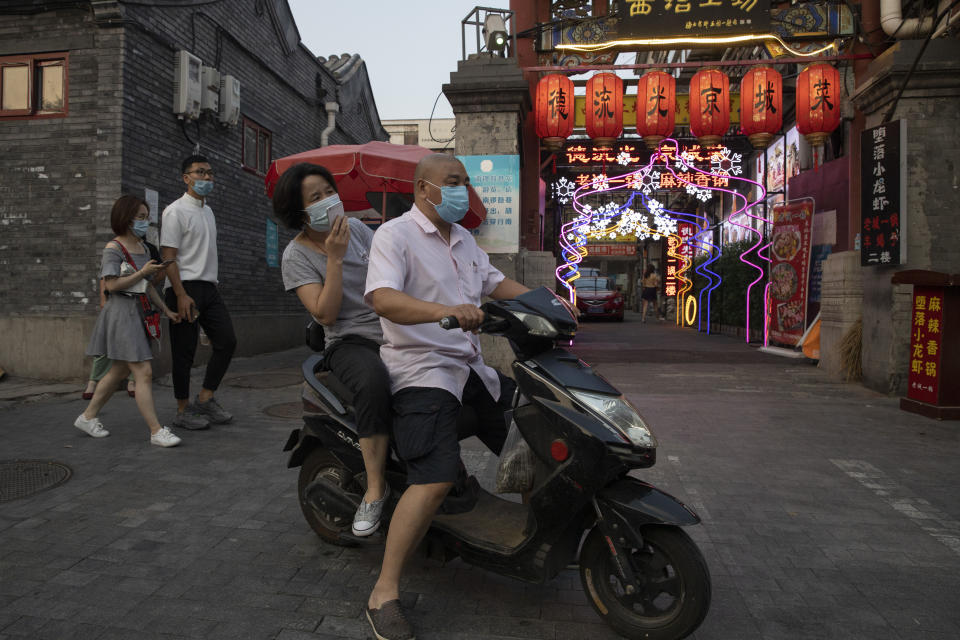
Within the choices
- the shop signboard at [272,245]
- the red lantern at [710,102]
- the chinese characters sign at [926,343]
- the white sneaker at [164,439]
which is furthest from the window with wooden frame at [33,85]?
the chinese characters sign at [926,343]

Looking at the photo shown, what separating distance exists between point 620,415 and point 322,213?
5.20ft

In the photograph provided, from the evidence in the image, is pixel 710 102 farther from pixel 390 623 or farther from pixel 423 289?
pixel 390 623

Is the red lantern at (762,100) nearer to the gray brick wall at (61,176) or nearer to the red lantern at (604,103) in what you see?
the red lantern at (604,103)

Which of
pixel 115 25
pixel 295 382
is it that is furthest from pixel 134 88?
pixel 295 382

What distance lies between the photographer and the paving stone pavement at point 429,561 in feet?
8.02

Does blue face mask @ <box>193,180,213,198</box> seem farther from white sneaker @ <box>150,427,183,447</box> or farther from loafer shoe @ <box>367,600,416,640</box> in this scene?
loafer shoe @ <box>367,600,416,640</box>

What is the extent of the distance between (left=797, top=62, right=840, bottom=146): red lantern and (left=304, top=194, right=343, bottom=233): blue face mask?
9.08 m

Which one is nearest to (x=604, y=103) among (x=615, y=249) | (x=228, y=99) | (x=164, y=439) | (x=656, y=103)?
(x=656, y=103)

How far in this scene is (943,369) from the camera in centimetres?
609

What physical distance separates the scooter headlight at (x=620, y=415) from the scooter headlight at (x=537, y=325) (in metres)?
0.21

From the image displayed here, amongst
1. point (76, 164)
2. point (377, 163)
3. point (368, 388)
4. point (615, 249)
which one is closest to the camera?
point (368, 388)

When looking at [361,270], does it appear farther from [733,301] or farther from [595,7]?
[733,301]

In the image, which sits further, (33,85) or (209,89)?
(209,89)

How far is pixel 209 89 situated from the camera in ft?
29.5
